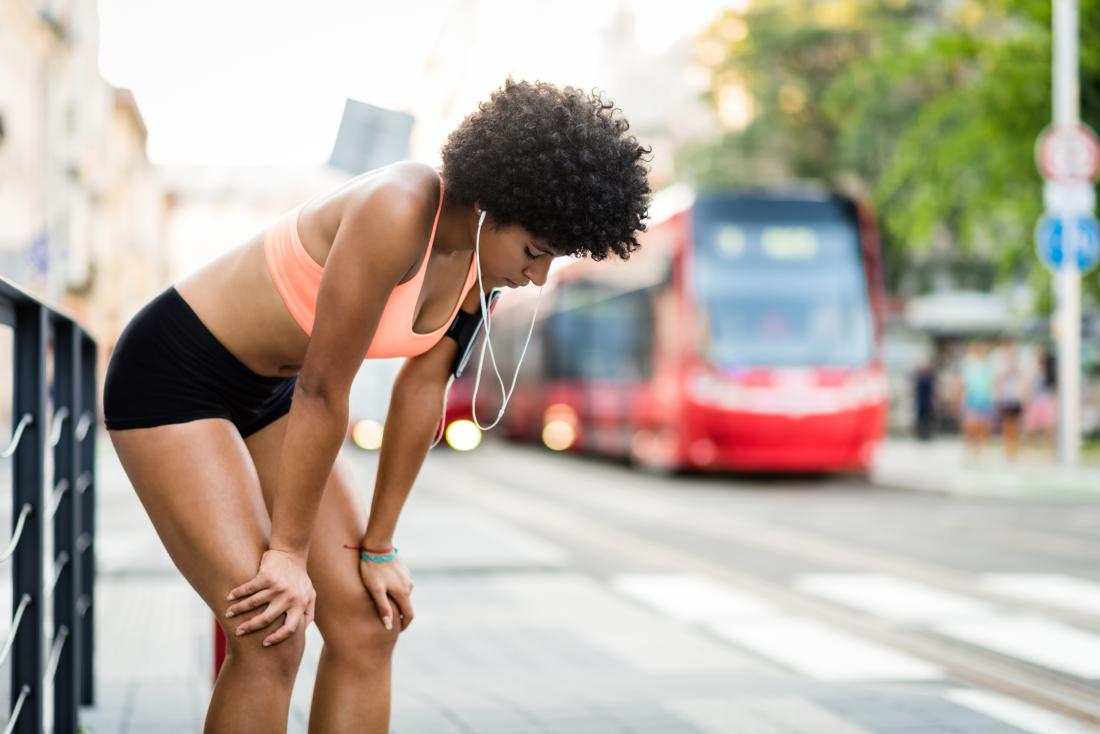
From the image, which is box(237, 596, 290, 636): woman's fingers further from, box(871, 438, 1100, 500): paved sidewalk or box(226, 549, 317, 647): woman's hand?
box(871, 438, 1100, 500): paved sidewalk

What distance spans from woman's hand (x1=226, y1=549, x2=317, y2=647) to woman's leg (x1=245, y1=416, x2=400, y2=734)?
28 centimetres

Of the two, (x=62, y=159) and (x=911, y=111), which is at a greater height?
(x=911, y=111)

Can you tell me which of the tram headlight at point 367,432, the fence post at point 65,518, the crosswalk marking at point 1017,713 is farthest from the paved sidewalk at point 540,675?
the tram headlight at point 367,432

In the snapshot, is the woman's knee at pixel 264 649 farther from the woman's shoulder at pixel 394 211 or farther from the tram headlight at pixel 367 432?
the tram headlight at pixel 367 432

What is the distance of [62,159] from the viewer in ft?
68.3

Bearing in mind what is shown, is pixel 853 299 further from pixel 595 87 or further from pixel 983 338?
pixel 983 338

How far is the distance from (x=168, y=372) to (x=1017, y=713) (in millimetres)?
3165

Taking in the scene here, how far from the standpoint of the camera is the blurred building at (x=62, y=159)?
1664cm

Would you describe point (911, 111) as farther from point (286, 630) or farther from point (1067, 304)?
point (286, 630)

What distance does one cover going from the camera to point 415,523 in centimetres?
1066

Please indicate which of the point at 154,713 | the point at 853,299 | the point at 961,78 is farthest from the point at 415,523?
the point at 961,78

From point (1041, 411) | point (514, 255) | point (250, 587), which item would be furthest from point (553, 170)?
point (1041, 411)

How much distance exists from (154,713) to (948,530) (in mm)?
8197

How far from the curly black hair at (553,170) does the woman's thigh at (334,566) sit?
2.43 ft
